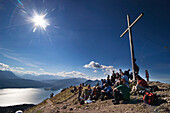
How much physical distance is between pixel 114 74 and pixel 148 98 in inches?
352

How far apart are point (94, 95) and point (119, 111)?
5.51 meters

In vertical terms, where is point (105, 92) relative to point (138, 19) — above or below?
below

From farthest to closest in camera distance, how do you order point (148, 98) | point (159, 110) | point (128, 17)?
1. point (128, 17)
2. point (148, 98)
3. point (159, 110)

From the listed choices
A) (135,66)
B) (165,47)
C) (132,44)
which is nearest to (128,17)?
(132,44)

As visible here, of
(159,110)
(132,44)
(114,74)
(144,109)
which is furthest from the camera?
(114,74)

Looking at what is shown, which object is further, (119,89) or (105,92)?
(105,92)

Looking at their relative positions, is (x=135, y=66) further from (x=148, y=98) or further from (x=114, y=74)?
(x=148, y=98)

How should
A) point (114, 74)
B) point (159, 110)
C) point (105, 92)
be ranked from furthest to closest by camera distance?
1. point (114, 74)
2. point (105, 92)
3. point (159, 110)

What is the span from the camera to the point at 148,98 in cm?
574

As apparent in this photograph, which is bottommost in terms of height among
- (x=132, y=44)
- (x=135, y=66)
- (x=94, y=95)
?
(x=94, y=95)

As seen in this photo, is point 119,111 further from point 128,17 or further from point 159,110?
point 128,17

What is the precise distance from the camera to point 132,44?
11.8 metres

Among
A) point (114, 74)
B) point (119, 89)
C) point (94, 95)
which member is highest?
point (114, 74)

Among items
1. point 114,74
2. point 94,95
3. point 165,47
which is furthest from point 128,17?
point 94,95
